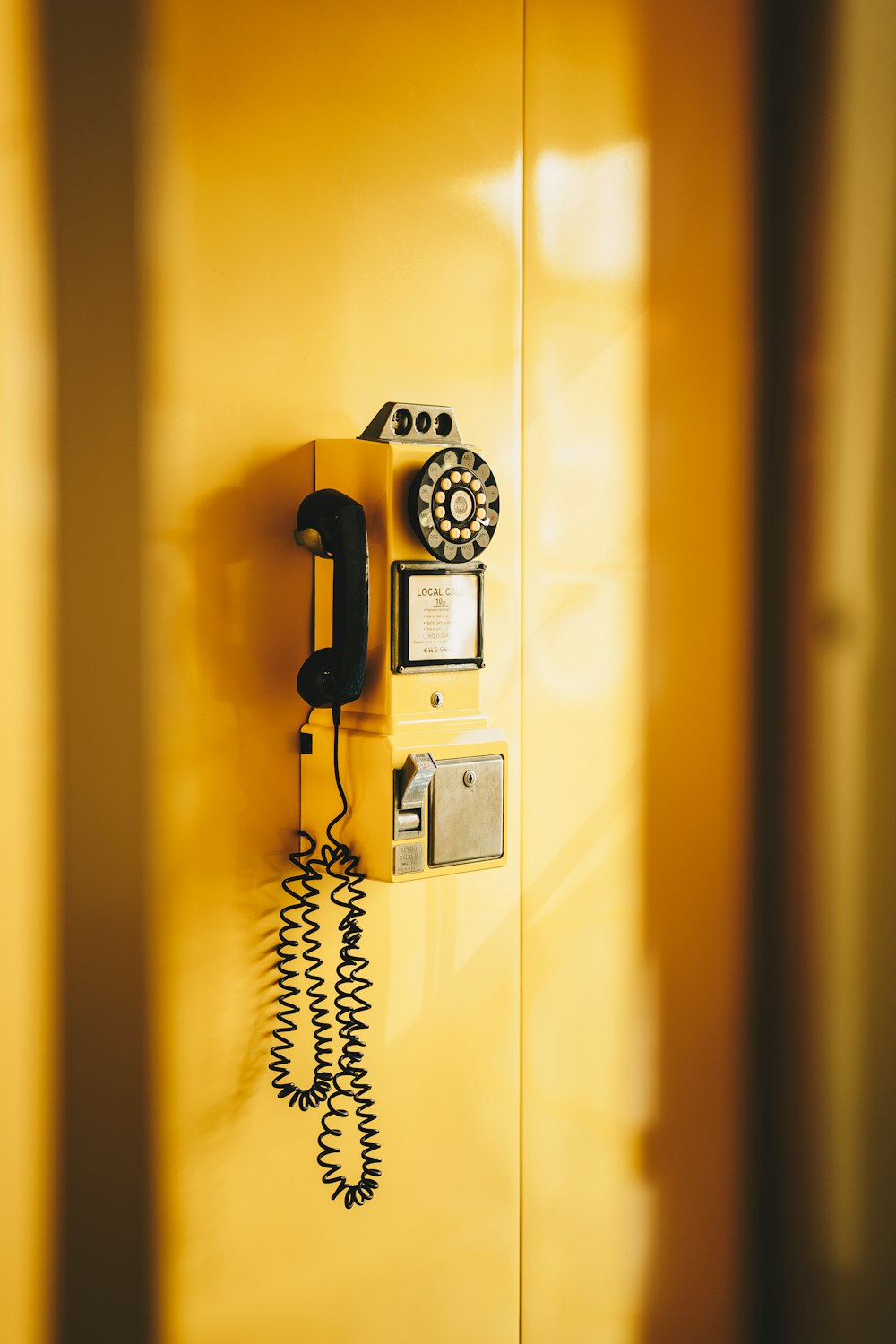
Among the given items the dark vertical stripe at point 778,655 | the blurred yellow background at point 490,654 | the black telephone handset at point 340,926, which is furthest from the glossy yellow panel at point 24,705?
the dark vertical stripe at point 778,655

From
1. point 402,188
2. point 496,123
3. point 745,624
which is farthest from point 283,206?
point 745,624

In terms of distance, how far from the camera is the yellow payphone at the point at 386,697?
1.50 metres

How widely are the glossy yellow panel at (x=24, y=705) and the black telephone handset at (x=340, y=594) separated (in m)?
0.32

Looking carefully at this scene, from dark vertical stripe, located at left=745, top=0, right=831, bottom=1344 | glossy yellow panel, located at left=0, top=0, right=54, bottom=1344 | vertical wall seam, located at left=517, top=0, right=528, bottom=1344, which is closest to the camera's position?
glossy yellow panel, located at left=0, top=0, right=54, bottom=1344

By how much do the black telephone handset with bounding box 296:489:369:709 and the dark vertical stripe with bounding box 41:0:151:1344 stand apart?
0.22 m

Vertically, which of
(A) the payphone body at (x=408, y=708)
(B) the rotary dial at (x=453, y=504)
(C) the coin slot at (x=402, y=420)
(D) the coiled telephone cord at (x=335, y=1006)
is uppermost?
(C) the coin slot at (x=402, y=420)

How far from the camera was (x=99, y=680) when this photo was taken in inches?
57.8

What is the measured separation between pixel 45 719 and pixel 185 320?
1.74 ft

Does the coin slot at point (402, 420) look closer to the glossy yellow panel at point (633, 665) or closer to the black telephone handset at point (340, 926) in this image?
the black telephone handset at point (340, 926)

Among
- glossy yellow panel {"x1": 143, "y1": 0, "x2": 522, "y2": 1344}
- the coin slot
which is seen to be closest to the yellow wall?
glossy yellow panel {"x1": 143, "y1": 0, "x2": 522, "y2": 1344}

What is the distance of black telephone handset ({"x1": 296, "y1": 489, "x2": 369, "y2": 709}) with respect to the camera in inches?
58.2

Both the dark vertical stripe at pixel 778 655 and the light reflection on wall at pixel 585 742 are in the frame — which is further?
the dark vertical stripe at pixel 778 655

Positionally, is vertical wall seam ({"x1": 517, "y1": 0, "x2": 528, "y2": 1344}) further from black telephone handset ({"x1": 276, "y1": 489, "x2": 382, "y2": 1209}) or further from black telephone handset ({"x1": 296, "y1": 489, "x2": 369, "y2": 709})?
black telephone handset ({"x1": 296, "y1": 489, "x2": 369, "y2": 709})

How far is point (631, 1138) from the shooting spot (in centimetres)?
212
